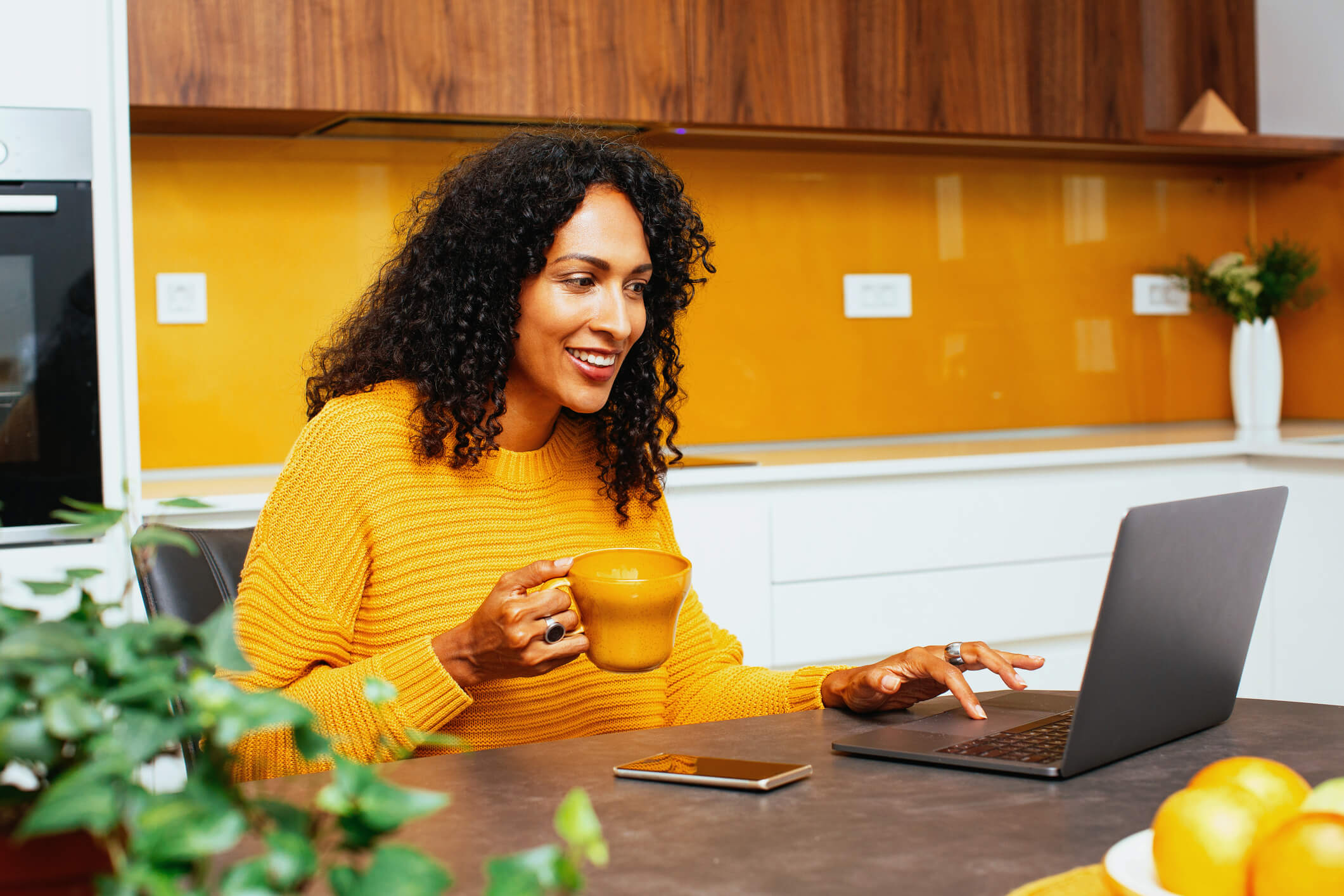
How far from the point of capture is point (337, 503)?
53.9 inches

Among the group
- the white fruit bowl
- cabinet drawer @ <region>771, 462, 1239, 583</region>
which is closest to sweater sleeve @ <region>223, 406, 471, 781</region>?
the white fruit bowl

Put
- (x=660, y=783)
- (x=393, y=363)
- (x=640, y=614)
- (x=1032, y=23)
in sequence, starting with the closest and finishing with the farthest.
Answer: (x=660, y=783)
(x=640, y=614)
(x=393, y=363)
(x=1032, y=23)

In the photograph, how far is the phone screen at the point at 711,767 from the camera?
3.03 feet

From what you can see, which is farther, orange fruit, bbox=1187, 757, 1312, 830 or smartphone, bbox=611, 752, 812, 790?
smartphone, bbox=611, 752, 812, 790

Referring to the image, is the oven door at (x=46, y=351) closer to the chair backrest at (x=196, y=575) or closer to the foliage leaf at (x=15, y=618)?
the chair backrest at (x=196, y=575)

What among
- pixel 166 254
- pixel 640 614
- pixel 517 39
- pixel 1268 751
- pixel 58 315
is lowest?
pixel 1268 751

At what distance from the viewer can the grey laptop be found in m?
0.88

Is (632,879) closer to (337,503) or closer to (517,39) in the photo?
(337,503)

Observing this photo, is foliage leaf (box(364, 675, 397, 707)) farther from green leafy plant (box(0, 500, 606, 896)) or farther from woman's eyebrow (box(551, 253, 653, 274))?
woman's eyebrow (box(551, 253, 653, 274))

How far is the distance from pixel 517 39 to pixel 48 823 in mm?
2405

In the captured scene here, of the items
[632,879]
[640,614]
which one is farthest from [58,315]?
[632,879]

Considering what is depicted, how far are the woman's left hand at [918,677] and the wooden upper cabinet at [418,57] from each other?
1.69 metres

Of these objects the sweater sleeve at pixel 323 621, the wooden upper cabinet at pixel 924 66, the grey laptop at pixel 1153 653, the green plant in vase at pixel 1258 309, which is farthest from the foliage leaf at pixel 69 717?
the green plant in vase at pixel 1258 309

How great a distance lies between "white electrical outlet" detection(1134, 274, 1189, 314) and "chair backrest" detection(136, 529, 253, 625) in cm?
280
